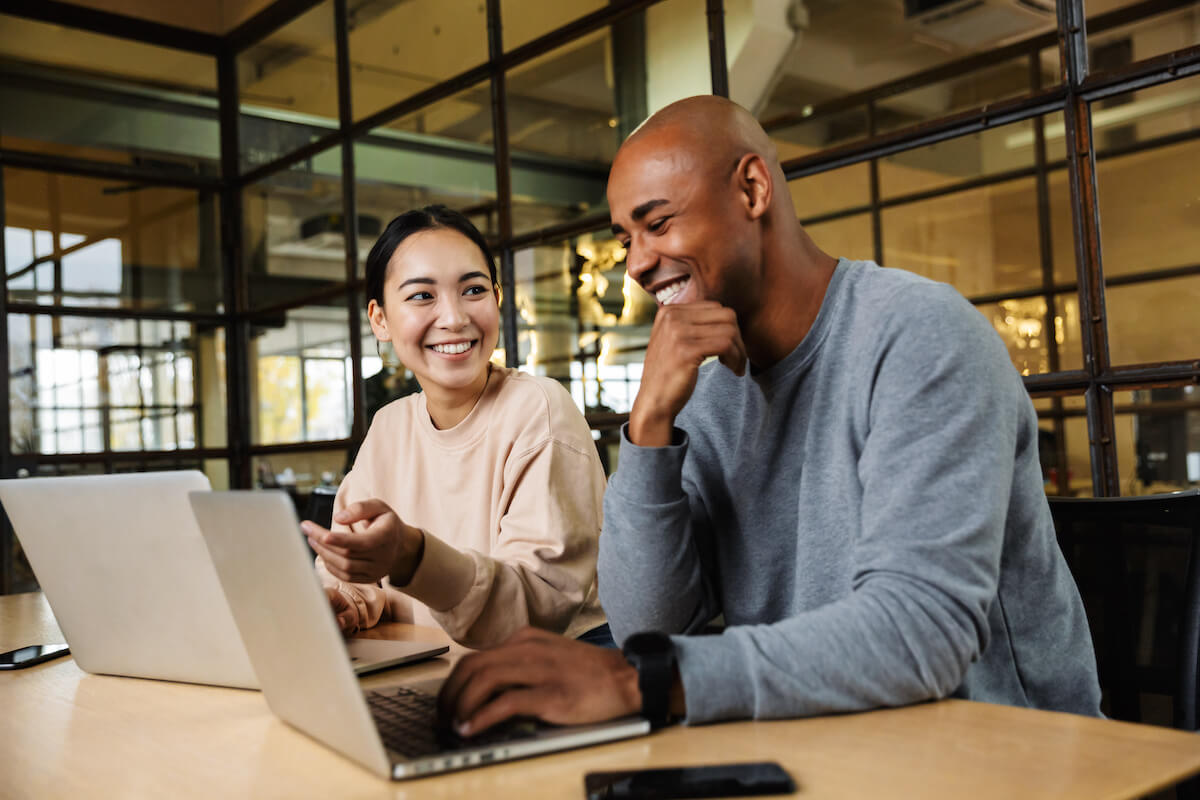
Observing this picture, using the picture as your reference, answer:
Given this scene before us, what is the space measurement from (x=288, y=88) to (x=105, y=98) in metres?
0.78

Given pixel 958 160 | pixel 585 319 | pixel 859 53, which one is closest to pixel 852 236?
pixel 958 160

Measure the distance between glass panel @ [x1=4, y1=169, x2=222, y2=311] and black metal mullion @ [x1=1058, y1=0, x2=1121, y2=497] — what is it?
3.79 m

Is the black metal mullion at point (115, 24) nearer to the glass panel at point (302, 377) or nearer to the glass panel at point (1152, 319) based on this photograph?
the glass panel at point (302, 377)

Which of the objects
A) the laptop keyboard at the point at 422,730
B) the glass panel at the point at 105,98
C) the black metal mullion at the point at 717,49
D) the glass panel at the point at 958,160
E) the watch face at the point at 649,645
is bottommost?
the laptop keyboard at the point at 422,730

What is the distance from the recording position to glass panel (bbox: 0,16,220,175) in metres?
4.18

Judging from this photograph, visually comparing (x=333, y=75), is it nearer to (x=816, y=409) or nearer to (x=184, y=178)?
(x=184, y=178)

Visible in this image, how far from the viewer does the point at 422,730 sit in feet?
2.64

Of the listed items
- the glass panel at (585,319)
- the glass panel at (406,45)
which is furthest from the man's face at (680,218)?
the glass panel at (406,45)

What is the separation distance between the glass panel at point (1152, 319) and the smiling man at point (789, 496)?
3.19 feet

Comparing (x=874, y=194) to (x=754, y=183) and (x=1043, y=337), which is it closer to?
(x=1043, y=337)

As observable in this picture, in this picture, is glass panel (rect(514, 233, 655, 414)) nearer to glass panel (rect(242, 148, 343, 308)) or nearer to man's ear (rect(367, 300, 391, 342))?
glass panel (rect(242, 148, 343, 308))

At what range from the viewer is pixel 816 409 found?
44.6 inches

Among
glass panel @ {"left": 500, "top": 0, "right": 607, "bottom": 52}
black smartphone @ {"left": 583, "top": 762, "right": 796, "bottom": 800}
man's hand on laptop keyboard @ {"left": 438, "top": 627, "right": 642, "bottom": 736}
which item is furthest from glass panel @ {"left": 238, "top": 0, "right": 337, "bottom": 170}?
black smartphone @ {"left": 583, "top": 762, "right": 796, "bottom": 800}

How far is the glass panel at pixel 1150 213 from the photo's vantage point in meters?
A: 2.01
